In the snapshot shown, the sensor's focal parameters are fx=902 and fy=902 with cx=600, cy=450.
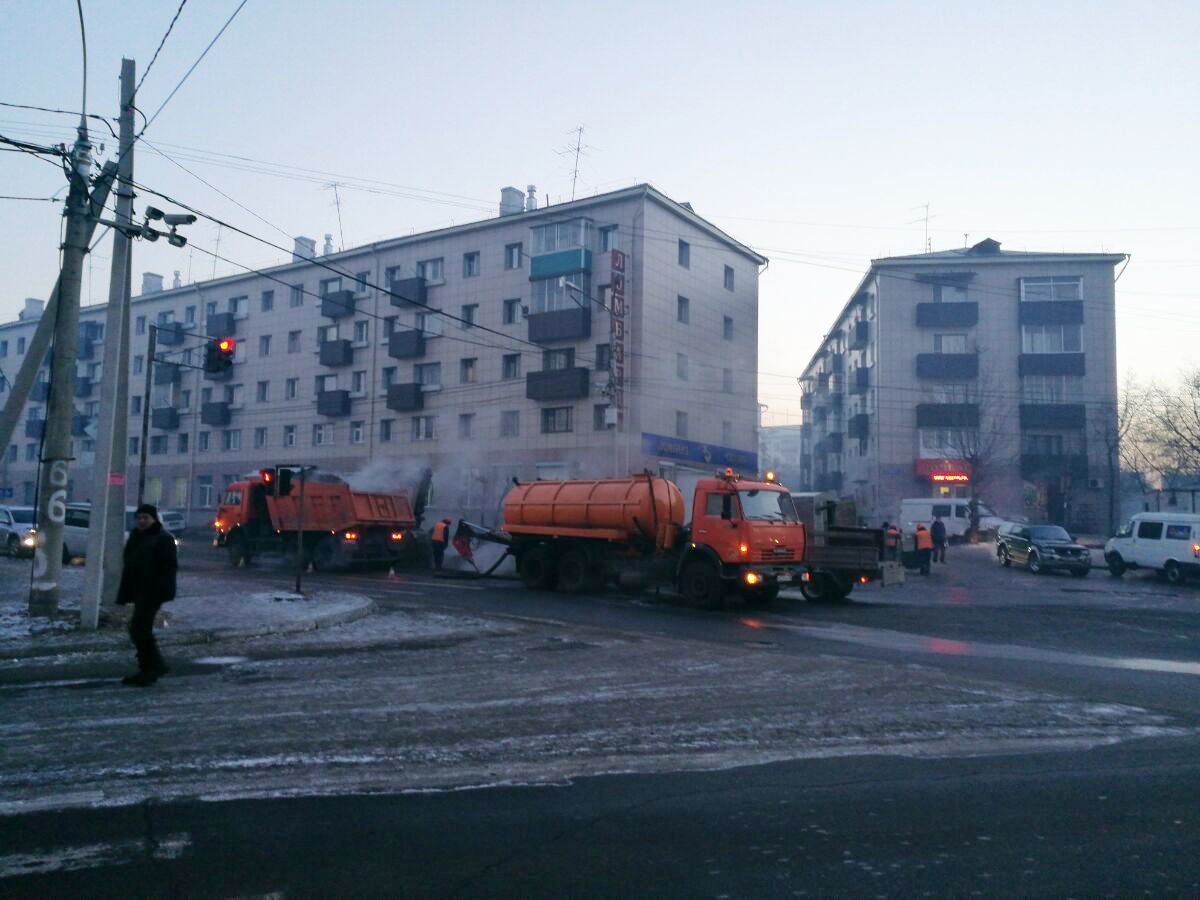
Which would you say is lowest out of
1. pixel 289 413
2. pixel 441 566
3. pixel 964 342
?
pixel 441 566

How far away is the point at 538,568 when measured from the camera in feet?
70.5

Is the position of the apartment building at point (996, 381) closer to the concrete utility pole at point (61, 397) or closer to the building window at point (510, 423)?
the building window at point (510, 423)

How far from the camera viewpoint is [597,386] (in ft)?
128

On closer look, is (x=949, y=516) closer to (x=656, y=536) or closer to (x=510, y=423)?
(x=510, y=423)

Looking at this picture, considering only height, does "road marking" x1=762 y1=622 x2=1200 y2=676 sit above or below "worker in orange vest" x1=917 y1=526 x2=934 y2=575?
below

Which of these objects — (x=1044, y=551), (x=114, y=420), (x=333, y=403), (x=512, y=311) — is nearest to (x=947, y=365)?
(x=1044, y=551)

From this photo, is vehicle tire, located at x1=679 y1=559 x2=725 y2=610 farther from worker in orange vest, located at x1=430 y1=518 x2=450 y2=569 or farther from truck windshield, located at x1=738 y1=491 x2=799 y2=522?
worker in orange vest, located at x1=430 y1=518 x2=450 y2=569

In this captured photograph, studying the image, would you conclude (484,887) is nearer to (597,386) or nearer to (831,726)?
(831,726)

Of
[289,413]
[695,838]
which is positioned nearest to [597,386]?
[289,413]

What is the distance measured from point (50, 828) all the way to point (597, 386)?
1367 inches

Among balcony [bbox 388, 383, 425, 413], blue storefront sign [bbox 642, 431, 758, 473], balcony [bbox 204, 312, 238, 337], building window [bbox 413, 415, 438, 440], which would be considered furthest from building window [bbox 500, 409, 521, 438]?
balcony [bbox 204, 312, 238, 337]

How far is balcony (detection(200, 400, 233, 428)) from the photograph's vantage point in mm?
51594

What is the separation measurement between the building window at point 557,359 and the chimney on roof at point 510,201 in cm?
867

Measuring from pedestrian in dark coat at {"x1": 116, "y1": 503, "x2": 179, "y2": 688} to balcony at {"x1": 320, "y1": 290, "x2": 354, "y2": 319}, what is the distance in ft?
127
